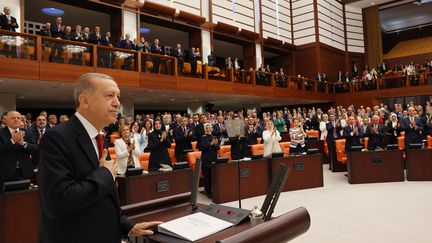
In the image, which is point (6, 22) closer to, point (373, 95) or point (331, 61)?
point (373, 95)

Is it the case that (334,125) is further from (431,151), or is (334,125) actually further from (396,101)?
(396,101)

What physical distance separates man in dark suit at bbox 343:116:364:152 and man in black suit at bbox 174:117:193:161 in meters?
3.85

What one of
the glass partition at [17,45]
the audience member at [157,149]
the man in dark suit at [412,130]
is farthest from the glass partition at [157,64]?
the man in dark suit at [412,130]

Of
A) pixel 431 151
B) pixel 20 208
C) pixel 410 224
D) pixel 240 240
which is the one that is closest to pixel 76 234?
pixel 240 240

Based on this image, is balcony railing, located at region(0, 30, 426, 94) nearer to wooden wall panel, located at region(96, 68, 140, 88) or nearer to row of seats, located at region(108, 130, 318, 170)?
wooden wall panel, located at region(96, 68, 140, 88)

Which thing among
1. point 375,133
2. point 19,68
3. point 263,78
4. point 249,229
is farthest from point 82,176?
point 263,78

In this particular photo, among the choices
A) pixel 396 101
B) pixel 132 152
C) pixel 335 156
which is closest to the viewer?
pixel 132 152

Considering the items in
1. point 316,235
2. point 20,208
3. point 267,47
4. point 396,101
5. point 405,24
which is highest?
point 405,24

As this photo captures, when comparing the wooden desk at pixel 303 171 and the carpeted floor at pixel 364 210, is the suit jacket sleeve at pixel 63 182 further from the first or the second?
the wooden desk at pixel 303 171

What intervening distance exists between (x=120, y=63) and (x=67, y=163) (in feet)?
28.3

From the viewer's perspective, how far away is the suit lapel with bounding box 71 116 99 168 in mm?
1230

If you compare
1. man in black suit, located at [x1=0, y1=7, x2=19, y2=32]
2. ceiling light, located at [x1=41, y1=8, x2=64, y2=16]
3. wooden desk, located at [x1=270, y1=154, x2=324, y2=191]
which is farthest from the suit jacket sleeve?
ceiling light, located at [x1=41, y1=8, x2=64, y2=16]

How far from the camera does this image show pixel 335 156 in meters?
8.80

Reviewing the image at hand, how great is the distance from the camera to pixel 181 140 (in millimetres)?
7469
